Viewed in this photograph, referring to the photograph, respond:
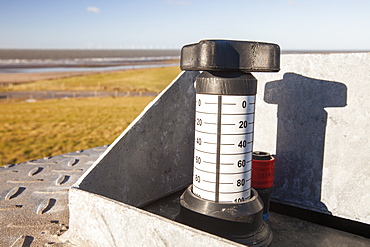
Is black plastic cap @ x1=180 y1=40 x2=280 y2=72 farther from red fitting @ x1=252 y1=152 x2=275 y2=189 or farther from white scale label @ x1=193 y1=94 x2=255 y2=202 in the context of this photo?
red fitting @ x1=252 y1=152 x2=275 y2=189

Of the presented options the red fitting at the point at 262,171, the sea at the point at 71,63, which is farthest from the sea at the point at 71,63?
the red fitting at the point at 262,171

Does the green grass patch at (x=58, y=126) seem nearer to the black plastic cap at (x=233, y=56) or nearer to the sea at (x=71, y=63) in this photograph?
the black plastic cap at (x=233, y=56)

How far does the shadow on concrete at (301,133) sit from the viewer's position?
2.44 metres

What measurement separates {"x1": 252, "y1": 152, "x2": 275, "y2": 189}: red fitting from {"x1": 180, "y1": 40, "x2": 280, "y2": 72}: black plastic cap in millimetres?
792

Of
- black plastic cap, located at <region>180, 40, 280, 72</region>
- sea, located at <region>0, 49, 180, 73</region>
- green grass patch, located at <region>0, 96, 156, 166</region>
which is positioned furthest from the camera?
sea, located at <region>0, 49, 180, 73</region>

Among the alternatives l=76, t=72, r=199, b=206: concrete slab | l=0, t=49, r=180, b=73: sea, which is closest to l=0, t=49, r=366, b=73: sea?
l=0, t=49, r=180, b=73: sea

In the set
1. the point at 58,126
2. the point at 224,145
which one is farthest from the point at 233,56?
the point at 58,126

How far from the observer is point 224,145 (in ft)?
6.18

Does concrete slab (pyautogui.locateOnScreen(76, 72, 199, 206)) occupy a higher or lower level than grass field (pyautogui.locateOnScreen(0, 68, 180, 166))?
higher

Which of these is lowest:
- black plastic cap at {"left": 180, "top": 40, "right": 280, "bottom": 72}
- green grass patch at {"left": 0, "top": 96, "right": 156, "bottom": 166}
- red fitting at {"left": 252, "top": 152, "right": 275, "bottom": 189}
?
green grass patch at {"left": 0, "top": 96, "right": 156, "bottom": 166}

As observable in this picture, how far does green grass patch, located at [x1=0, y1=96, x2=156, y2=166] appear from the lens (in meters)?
7.06

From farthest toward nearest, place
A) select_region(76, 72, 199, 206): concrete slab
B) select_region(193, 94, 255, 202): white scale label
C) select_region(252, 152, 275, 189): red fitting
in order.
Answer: select_region(252, 152, 275, 189): red fitting → select_region(76, 72, 199, 206): concrete slab → select_region(193, 94, 255, 202): white scale label

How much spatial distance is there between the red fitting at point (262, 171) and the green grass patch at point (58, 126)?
5.29m

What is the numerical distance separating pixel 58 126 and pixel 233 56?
8391 mm
